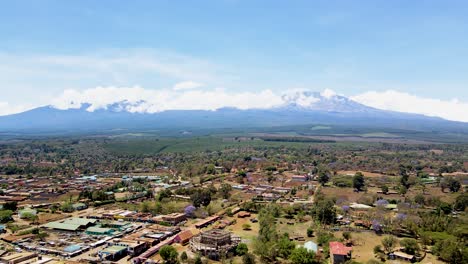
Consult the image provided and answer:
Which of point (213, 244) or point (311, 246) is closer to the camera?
point (311, 246)

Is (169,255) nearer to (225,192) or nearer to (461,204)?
(225,192)

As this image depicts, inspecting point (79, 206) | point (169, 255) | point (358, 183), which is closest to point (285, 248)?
point (169, 255)

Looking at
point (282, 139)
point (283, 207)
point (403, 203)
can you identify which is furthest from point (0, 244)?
point (282, 139)

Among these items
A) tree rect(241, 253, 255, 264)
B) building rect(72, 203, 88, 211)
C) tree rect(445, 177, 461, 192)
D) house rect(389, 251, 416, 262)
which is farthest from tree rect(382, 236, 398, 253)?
building rect(72, 203, 88, 211)

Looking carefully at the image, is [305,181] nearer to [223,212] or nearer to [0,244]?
[223,212]

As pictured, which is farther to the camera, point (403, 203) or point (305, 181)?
point (305, 181)

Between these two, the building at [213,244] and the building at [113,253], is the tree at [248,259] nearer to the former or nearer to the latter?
the building at [213,244]
